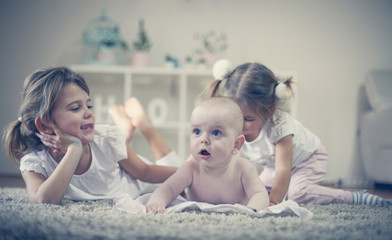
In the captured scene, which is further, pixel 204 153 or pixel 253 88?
pixel 253 88

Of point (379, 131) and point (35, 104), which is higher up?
point (35, 104)

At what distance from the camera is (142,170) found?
4.70 ft

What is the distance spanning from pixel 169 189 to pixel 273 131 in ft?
1.49

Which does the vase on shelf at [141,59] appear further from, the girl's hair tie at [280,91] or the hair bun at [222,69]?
the girl's hair tie at [280,91]

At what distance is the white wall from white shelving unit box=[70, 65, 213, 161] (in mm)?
204

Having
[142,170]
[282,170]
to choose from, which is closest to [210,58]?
[142,170]

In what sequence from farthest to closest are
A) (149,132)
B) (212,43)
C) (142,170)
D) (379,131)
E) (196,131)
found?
(212,43) → (379,131) → (149,132) → (142,170) → (196,131)

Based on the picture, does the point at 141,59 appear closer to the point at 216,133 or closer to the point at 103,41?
the point at 103,41

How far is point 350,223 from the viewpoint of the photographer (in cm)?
89

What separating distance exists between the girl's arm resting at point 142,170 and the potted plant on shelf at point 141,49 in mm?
1308

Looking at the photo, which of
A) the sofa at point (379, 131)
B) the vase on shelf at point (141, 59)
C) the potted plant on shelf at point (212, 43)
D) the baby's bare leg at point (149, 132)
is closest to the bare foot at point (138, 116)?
the baby's bare leg at point (149, 132)

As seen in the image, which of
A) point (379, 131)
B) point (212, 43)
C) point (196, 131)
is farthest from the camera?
point (212, 43)

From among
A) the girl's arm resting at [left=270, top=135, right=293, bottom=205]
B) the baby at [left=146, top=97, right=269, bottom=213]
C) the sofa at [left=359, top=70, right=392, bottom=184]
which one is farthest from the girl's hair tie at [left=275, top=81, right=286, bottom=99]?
the sofa at [left=359, top=70, right=392, bottom=184]

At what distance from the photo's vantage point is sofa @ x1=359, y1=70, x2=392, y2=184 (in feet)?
7.09
